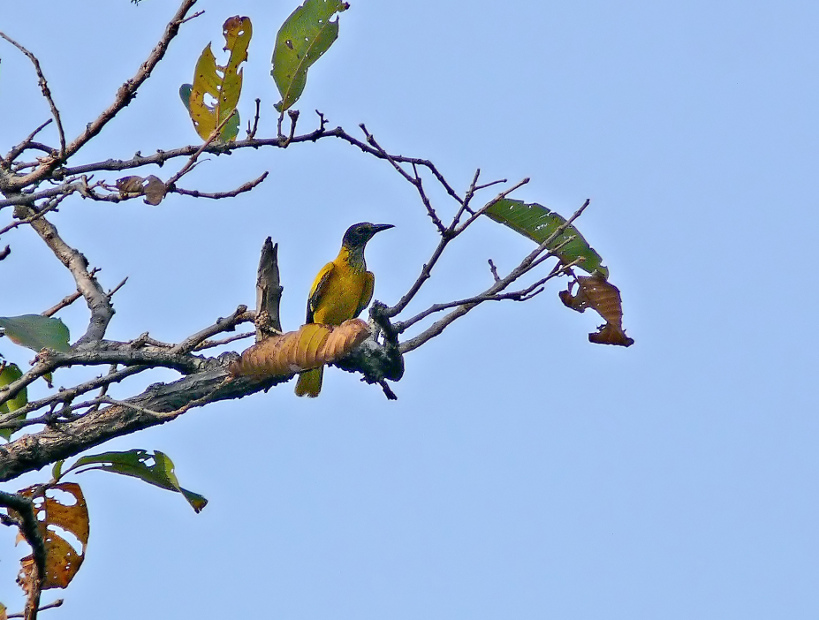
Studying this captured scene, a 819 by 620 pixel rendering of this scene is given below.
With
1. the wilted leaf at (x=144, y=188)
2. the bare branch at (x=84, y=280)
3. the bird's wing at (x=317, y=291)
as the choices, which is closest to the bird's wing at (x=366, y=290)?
the bird's wing at (x=317, y=291)

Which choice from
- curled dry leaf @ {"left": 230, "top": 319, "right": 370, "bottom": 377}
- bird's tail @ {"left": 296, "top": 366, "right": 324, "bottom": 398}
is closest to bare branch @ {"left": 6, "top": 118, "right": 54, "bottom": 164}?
curled dry leaf @ {"left": 230, "top": 319, "right": 370, "bottom": 377}

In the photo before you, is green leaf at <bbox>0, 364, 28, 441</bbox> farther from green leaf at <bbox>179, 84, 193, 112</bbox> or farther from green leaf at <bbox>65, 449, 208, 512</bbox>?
green leaf at <bbox>179, 84, 193, 112</bbox>

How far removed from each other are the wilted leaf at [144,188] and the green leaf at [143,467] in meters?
1.09

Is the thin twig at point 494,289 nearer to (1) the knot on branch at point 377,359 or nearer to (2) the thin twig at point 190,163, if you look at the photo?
(1) the knot on branch at point 377,359

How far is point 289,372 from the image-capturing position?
2.95 m

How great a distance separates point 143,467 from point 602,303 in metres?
1.81

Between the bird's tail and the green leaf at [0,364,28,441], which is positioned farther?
the bird's tail

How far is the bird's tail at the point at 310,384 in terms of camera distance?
18.2ft

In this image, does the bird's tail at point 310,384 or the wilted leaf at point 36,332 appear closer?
the wilted leaf at point 36,332

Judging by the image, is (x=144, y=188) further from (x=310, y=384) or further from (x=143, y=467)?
(x=310, y=384)

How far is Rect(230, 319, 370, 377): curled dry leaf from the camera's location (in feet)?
9.10

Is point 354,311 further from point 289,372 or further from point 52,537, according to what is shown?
point 289,372

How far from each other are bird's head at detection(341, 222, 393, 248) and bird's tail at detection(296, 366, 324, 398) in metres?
1.54

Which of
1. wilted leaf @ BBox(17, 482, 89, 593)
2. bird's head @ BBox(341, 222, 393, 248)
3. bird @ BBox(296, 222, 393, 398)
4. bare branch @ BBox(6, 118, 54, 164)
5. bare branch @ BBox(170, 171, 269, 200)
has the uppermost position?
bird's head @ BBox(341, 222, 393, 248)
